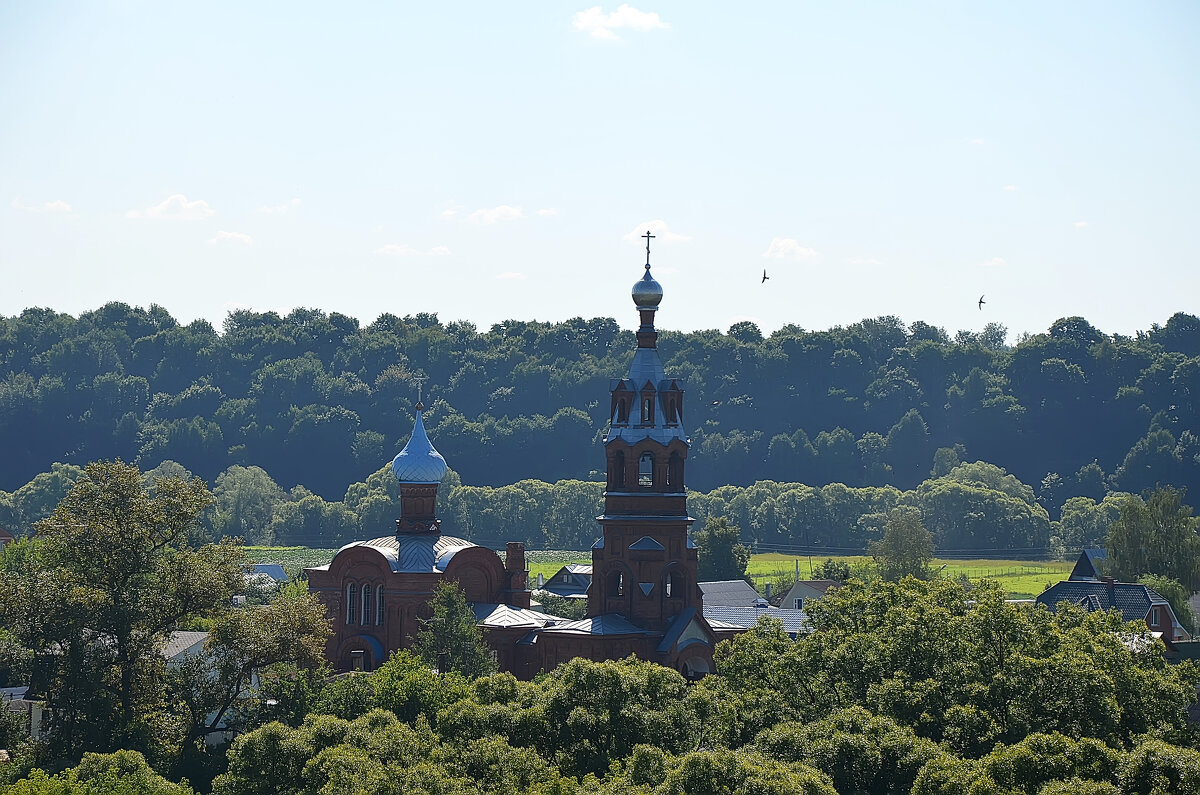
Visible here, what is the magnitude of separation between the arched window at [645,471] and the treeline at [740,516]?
255ft

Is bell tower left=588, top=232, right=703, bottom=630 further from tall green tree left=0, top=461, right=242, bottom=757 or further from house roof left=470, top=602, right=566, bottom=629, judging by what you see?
tall green tree left=0, top=461, right=242, bottom=757

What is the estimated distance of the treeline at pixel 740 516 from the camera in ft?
477

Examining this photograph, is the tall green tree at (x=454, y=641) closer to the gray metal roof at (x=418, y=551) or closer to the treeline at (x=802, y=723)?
the gray metal roof at (x=418, y=551)

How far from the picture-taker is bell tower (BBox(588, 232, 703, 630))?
66688 millimetres

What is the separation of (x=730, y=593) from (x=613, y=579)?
30935mm

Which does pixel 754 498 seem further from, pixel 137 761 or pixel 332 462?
pixel 137 761

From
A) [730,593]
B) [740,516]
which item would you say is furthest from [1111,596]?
[740,516]

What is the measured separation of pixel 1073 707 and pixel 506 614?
28.5 metres

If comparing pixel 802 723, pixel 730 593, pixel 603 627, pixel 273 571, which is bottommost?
pixel 802 723

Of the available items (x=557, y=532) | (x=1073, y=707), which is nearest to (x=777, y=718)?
(x=1073, y=707)

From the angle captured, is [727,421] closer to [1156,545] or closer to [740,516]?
[740,516]

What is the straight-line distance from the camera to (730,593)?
97562 mm

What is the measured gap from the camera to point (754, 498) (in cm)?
15588

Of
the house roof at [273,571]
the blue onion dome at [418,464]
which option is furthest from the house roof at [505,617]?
the house roof at [273,571]
